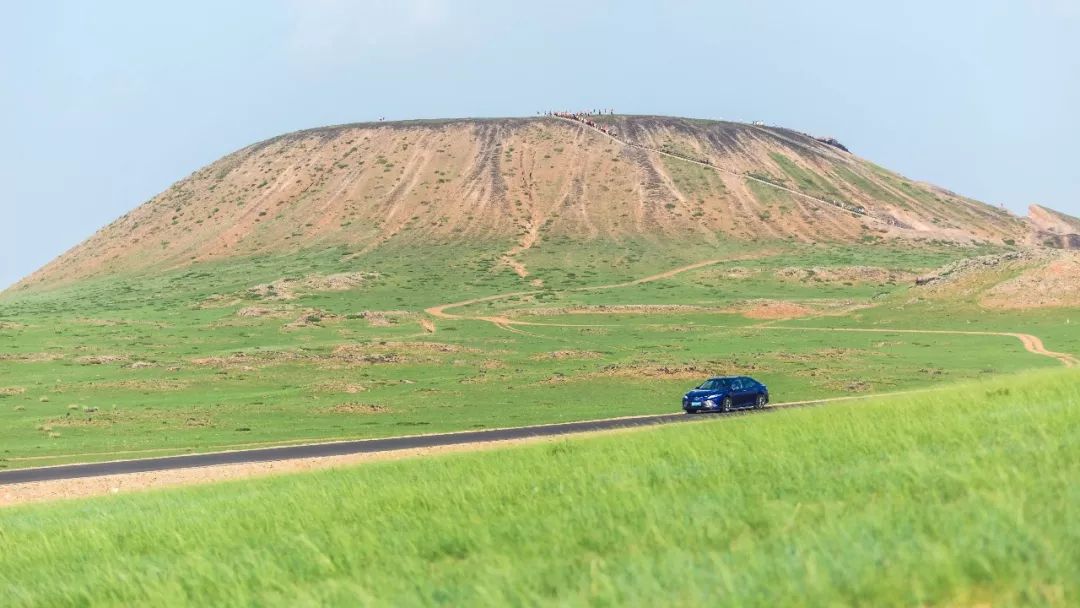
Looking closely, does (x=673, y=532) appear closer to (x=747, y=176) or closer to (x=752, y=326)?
(x=752, y=326)

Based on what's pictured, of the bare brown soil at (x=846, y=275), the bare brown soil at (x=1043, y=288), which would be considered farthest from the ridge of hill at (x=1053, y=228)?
the bare brown soil at (x=1043, y=288)

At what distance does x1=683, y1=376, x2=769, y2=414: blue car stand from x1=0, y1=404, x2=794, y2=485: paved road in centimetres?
169

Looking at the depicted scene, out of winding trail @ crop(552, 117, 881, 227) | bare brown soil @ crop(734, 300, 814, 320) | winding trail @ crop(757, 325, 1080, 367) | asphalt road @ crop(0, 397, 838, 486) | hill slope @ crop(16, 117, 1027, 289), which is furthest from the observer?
winding trail @ crop(552, 117, 881, 227)

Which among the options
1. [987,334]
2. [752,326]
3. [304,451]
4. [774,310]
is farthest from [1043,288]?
[304,451]

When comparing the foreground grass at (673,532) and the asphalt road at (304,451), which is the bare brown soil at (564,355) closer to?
the asphalt road at (304,451)

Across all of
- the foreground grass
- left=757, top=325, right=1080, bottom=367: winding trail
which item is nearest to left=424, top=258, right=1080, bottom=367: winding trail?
left=757, top=325, right=1080, bottom=367: winding trail

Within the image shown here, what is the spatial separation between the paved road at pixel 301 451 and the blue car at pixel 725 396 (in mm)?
1693

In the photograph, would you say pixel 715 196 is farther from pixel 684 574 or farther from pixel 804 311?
pixel 684 574

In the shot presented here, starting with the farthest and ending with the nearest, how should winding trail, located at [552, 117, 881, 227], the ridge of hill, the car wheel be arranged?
the ridge of hill < winding trail, located at [552, 117, 881, 227] < the car wheel

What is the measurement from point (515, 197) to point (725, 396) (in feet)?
416

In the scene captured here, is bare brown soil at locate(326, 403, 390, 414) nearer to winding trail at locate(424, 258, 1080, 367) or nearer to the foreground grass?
winding trail at locate(424, 258, 1080, 367)

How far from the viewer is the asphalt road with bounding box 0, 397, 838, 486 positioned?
31969 mm

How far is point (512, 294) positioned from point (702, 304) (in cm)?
2372

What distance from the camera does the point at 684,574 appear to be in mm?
5930
